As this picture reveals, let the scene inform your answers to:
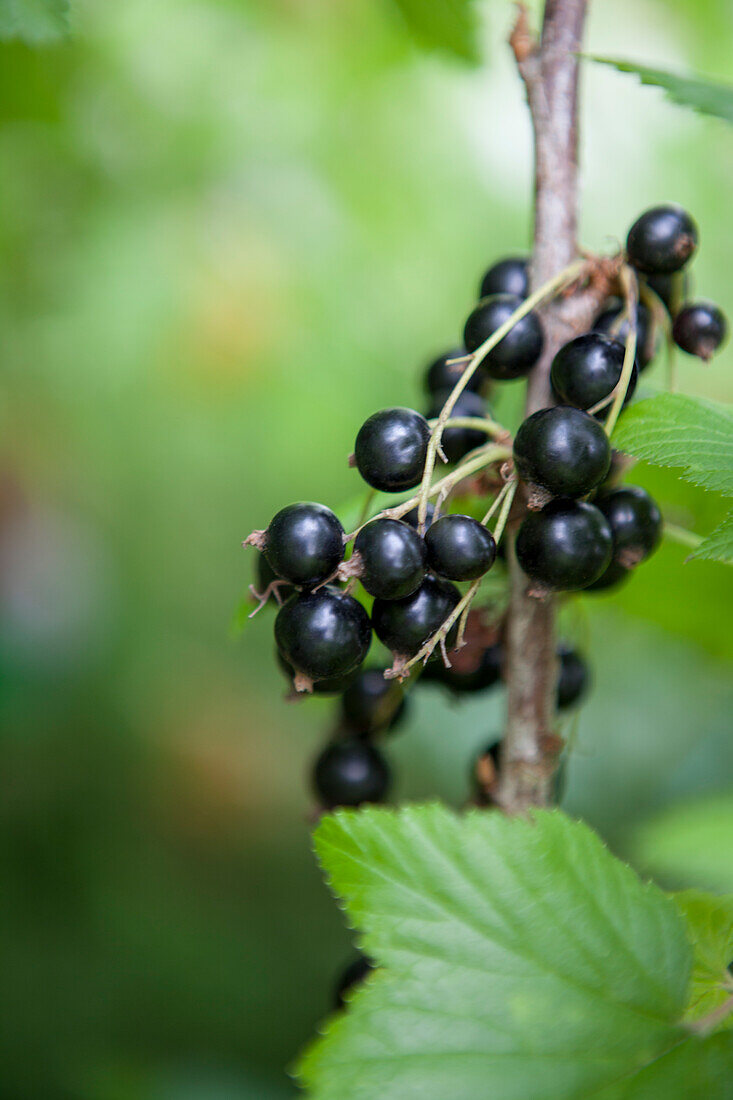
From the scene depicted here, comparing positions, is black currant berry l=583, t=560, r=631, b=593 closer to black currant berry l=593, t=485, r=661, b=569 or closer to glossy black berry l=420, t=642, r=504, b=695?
black currant berry l=593, t=485, r=661, b=569

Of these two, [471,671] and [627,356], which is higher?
[627,356]

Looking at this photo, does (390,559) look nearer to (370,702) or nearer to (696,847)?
(370,702)

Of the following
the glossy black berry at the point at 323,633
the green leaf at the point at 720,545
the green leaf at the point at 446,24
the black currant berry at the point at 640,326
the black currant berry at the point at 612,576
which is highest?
the green leaf at the point at 446,24

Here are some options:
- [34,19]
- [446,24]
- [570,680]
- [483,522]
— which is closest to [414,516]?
[483,522]

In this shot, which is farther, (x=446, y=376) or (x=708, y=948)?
(x=446, y=376)

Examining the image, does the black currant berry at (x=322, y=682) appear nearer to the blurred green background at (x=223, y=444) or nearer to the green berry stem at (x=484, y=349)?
the green berry stem at (x=484, y=349)

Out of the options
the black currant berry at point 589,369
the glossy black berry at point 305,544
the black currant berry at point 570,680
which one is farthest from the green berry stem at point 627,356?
the black currant berry at point 570,680

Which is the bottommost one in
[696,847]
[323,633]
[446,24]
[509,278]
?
[696,847]
